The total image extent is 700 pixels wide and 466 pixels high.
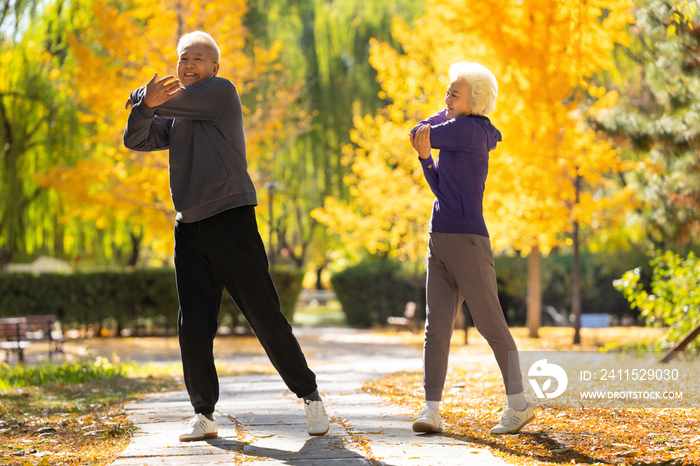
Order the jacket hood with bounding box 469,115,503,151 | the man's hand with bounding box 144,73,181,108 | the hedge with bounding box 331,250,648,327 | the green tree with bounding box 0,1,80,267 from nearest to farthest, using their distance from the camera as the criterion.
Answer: the man's hand with bounding box 144,73,181,108 < the jacket hood with bounding box 469,115,503,151 < the green tree with bounding box 0,1,80,267 < the hedge with bounding box 331,250,648,327

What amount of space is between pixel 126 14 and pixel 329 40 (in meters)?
9.23

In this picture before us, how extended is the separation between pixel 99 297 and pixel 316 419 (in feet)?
39.4

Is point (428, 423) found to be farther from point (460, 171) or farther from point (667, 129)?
point (667, 129)

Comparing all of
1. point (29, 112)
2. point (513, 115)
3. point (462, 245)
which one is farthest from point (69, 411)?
point (29, 112)

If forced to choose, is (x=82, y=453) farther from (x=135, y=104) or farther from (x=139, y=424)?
(x=135, y=104)

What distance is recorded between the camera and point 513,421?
3.07 metres

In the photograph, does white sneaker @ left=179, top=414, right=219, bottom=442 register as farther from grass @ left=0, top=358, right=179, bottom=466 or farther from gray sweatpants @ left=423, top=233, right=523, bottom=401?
gray sweatpants @ left=423, top=233, right=523, bottom=401

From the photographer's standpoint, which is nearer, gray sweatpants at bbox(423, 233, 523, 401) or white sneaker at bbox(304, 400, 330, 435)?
white sneaker at bbox(304, 400, 330, 435)

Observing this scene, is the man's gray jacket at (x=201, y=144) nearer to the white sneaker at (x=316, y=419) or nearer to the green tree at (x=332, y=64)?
the white sneaker at (x=316, y=419)

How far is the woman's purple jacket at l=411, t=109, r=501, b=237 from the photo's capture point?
10.4 feet

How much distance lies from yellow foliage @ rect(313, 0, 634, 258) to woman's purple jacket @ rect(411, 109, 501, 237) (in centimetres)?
272

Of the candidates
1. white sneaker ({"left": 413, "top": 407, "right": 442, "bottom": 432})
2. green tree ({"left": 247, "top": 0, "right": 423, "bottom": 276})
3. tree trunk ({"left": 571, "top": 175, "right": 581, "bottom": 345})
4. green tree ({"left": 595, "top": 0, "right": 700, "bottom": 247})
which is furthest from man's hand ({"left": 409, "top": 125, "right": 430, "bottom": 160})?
green tree ({"left": 247, "top": 0, "right": 423, "bottom": 276})

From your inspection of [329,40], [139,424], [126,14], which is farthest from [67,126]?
[139,424]

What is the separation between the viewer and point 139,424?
11.3 ft
